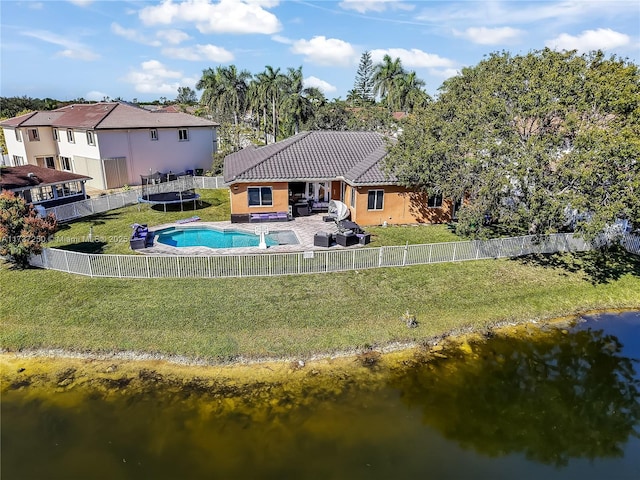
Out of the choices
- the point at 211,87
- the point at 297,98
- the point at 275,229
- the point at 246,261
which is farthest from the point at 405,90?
the point at 246,261

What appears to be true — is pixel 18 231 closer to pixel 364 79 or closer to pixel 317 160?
pixel 317 160

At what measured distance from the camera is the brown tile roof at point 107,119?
3456 centimetres

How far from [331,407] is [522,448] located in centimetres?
518

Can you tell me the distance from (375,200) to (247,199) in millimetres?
8089

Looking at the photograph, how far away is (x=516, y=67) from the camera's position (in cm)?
2058

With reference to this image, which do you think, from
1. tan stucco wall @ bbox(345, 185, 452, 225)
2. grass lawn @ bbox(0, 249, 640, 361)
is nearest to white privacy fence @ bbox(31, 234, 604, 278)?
grass lawn @ bbox(0, 249, 640, 361)

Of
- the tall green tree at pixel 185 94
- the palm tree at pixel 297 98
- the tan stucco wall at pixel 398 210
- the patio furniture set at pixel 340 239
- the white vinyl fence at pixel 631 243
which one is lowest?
the white vinyl fence at pixel 631 243

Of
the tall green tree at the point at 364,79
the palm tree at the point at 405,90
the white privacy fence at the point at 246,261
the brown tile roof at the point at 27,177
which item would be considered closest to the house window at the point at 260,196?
the white privacy fence at the point at 246,261

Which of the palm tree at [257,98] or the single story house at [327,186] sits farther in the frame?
the palm tree at [257,98]

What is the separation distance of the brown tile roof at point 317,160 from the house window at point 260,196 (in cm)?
96

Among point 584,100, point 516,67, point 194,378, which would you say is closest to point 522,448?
point 194,378

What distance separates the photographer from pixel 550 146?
17.7m

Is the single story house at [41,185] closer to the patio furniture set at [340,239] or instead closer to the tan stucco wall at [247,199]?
the tan stucco wall at [247,199]

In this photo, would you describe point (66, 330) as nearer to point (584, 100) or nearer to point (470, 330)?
point (470, 330)
